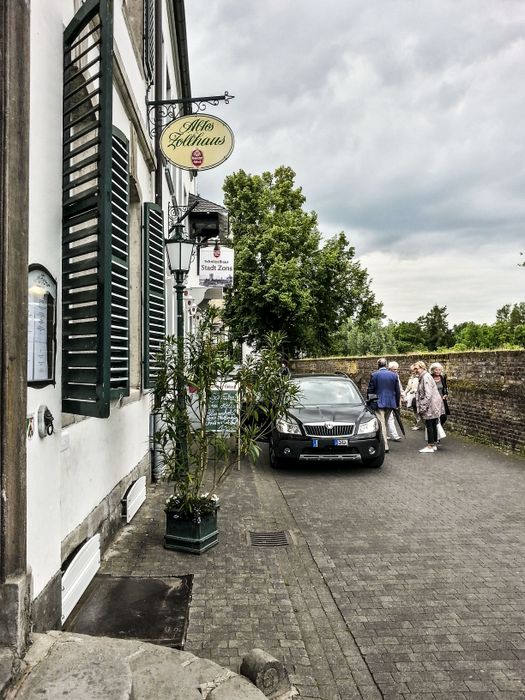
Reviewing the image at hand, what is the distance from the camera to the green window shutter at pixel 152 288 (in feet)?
25.1

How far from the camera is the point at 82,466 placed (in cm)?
479

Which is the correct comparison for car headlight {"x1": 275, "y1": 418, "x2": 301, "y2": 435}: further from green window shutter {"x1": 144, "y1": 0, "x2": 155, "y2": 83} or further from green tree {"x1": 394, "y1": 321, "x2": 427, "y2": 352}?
green tree {"x1": 394, "y1": 321, "x2": 427, "y2": 352}

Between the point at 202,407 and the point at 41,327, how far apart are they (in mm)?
2499

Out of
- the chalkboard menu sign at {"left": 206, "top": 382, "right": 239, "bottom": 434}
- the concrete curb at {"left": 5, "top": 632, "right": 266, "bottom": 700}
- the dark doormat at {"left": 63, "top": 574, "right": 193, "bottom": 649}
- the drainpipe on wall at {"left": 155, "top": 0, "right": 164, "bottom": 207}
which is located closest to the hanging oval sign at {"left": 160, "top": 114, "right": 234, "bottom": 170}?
the drainpipe on wall at {"left": 155, "top": 0, "right": 164, "bottom": 207}

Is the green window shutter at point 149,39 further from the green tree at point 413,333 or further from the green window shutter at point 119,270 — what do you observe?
the green tree at point 413,333

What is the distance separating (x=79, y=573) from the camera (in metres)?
4.17

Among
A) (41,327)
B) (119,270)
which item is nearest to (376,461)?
(119,270)

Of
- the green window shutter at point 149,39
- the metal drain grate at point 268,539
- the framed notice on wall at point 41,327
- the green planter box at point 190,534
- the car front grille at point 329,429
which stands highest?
the green window shutter at point 149,39

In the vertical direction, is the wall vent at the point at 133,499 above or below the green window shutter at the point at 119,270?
below

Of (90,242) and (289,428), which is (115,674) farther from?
(289,428)

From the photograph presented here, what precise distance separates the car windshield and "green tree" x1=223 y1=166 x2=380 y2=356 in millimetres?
19224

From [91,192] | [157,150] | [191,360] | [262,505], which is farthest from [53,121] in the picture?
[157,150]

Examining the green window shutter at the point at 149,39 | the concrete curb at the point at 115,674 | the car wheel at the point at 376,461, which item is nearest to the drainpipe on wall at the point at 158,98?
the green window shutter at the point at 149,39

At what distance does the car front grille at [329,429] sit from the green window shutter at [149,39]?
6030 mm
